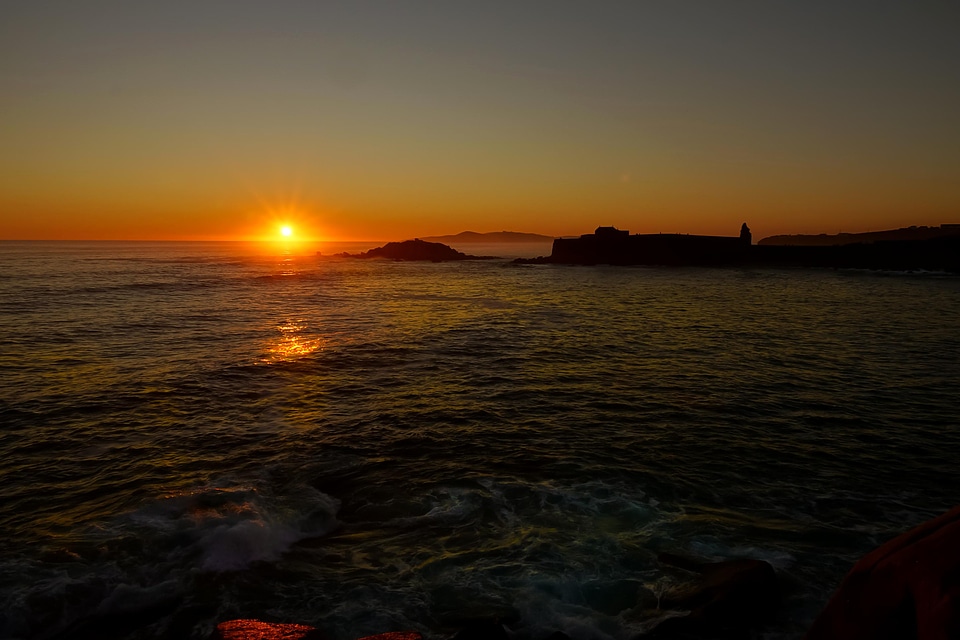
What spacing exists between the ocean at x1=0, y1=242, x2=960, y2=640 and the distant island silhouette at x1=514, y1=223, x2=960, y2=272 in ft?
333

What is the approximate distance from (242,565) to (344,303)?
168 ft

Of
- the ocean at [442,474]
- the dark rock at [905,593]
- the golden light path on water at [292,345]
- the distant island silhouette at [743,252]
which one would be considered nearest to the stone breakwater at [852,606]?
the dark rock at [905,593]

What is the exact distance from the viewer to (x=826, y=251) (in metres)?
123

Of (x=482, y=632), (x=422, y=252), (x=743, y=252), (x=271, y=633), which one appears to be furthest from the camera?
(x=422, y=252)

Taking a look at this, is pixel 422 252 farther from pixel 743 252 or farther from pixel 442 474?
pixel 442 474

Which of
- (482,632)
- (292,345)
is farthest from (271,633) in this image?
(292,345)

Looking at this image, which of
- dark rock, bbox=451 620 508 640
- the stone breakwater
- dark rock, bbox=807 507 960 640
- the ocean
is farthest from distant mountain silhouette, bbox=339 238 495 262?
dark rock, bbox=807 507 960 640

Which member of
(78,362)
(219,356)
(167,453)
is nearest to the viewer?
(167,453)

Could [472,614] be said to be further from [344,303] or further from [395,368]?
Result: [344,303]

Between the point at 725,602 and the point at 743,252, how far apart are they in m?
142

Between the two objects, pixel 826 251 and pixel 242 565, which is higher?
pixel 826 251

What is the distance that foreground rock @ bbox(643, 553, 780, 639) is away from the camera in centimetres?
875

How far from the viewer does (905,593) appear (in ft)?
15.6

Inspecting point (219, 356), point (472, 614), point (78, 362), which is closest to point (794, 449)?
point (472, 614)
